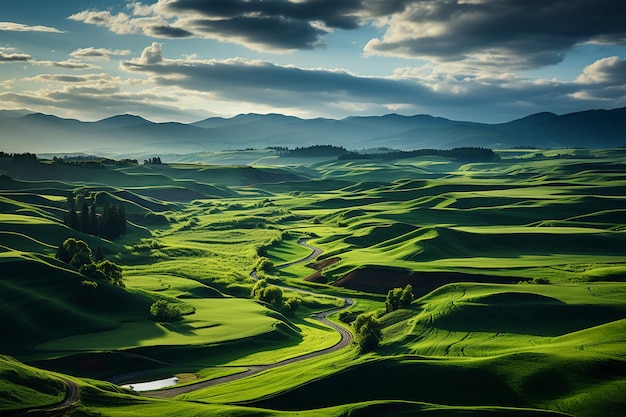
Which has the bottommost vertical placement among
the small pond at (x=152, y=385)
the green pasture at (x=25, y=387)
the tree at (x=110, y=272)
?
the small pond at (x=152, y=385)

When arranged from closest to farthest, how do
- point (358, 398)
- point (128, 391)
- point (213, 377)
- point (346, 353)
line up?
point (358, 398) < point (128, 391) < point (213, 377) < point (346, 353)

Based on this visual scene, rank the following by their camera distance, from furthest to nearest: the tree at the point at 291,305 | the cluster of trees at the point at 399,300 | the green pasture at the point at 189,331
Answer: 1. the tree at the point at 291,305
2. the cluster of trees at the point at 399,300
3. the green pasture at the point at 189,331

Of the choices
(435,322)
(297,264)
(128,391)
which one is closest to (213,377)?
(128,391)

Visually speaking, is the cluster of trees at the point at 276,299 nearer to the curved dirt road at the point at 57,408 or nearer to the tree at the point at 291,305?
the tree at the point at 291,305

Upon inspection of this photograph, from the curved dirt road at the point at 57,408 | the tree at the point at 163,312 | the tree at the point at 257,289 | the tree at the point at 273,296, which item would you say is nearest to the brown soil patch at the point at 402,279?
the tree at the point at 257,289

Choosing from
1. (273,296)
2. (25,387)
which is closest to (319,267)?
(273,296)

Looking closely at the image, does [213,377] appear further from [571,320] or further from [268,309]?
[571,320]

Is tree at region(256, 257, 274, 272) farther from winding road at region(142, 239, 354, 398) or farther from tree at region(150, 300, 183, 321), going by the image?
tree at region(150, 300, 183, 321)
